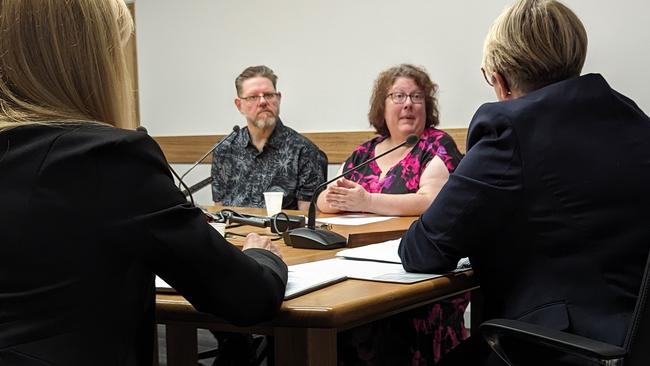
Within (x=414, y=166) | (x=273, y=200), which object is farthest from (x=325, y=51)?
(x=273, y=200)

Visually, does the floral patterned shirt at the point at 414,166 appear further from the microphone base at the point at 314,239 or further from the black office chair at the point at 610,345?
the black office chair at the point at 610,345

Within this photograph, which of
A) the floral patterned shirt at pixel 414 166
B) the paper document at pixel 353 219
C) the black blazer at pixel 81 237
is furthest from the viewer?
the floral patterned shirt at pixel 414 166

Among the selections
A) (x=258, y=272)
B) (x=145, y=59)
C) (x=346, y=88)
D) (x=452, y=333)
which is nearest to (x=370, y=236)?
(x=452, y=333)

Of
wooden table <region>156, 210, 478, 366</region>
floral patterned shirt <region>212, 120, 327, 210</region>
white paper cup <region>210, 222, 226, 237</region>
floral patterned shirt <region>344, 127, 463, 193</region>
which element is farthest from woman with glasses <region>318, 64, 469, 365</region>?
wooden table <region>156, 210, 478, 366</region>

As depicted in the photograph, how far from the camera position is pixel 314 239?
5.23ft

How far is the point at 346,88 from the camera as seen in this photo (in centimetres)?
382

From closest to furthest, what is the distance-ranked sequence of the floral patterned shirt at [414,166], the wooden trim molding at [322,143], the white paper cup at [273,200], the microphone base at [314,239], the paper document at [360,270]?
the paper document at [360,270] < the microphone base at [314,239] < the white paper cup at [273,200] < the floral patterned shirt at [414,166] < the wooden trim molding at [322,143]

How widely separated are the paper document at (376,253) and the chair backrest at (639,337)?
0.50 meters

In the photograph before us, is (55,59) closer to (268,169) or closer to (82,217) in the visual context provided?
(82,217)

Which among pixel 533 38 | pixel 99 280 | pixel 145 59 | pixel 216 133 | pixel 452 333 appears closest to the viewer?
pixel 99 280

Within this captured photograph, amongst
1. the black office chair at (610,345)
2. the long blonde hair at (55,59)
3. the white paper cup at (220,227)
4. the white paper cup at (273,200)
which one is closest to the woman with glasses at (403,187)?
the white paper cup at (273,200)

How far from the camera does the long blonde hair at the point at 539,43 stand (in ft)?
4.12

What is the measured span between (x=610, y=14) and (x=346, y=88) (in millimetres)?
1492

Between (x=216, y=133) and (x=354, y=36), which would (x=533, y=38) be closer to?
(x=354, y=36)
